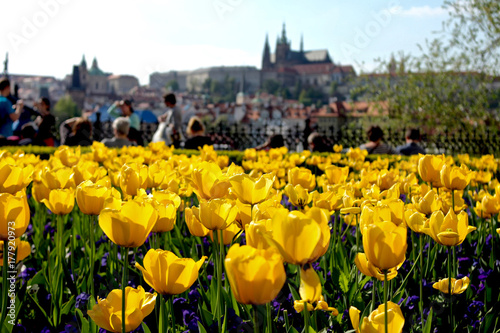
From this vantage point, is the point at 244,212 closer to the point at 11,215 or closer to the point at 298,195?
the point at 298,195

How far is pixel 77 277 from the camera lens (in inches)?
87.3

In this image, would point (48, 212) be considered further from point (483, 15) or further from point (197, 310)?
point (483, 15)

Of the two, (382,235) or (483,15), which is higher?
(483,15)

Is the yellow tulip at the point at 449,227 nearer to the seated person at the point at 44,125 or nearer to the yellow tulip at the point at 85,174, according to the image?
the yellow tulip at the point at 85,174

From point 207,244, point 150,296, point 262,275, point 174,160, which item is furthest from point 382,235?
point 174,160

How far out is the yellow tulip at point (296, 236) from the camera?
0.90 metres

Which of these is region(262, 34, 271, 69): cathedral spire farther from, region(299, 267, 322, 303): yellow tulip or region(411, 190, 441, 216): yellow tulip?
region(299, 267, 322, 303): yellow tulip

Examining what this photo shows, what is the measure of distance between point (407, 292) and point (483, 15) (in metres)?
13.5

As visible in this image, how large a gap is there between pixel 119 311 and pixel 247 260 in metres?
0.44

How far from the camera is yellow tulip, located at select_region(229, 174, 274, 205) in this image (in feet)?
4.84

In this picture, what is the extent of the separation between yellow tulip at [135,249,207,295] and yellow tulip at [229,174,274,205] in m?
0.41

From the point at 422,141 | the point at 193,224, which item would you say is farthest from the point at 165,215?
the point at 422,141

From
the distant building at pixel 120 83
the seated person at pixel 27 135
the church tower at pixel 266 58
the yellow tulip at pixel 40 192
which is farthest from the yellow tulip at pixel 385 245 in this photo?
the distant building at pixel 120 83

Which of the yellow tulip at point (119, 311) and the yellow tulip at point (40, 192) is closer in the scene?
the yellow tulip at point (119, 311)
